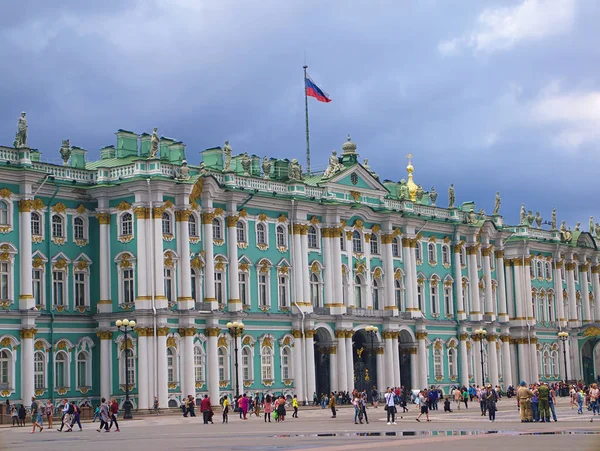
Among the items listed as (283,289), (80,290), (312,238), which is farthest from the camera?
(312,238)

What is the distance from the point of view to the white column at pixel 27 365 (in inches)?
2697

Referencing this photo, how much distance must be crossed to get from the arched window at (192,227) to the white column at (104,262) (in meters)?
5.38

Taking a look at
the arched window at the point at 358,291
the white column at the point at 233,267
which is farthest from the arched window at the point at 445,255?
the white column at the point at 233,267

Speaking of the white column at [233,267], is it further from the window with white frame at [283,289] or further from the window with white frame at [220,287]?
the window with white frame at [283,289]

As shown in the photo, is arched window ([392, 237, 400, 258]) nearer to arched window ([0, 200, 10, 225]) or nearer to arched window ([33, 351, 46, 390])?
arched window ([33, 351, 46, 390])

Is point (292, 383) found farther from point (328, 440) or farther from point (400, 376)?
point (328, 440)

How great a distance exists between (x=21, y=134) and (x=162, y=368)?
16.4 meters

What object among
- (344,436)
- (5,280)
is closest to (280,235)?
(5,280)

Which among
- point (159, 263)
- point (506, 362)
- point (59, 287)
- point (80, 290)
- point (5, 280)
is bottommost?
point (506, 362)

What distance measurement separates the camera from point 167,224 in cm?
7525

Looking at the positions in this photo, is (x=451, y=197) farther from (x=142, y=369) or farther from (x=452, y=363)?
(x=142, y=369)

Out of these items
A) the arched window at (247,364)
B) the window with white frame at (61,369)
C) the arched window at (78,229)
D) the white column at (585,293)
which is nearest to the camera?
the window with white frame at (61,369)

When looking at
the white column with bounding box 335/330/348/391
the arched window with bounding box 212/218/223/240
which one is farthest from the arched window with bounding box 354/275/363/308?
the arched window with bounding box 212/218/223/240

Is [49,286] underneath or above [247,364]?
above
